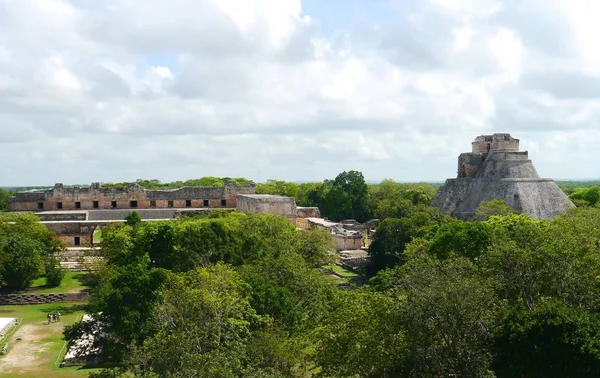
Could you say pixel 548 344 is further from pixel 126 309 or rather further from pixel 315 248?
pixel 315 248

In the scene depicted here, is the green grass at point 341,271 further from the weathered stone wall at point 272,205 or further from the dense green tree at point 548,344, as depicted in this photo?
the dense green tree at point 548,344

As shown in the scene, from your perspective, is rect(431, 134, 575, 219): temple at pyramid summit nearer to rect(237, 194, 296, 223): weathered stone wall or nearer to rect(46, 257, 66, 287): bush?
rect(237, 194, 296, 223): weathered stone wall

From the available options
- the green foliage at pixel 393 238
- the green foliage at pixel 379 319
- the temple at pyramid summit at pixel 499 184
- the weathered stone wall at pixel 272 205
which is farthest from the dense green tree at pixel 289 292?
the weathered stone wall at pixel 272 205

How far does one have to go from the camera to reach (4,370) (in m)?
18.4

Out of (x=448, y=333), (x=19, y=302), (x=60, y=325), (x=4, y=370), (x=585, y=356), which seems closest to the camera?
(x=585, y=356)

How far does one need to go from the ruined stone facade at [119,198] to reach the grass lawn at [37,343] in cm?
1871

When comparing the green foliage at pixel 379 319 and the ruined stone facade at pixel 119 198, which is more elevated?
the ruined stone facade at pixel 119 198

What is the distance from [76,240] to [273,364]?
27720 mm

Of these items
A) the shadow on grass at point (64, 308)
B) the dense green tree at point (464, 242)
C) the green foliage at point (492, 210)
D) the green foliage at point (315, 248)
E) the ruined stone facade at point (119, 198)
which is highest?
the ruined stone facade at point (119, 198)

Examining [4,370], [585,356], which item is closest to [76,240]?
[4,370]

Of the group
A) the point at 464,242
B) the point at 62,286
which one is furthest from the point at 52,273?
Result: the point at 464,242

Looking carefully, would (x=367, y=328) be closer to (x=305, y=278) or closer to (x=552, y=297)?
(x=552, y=297)

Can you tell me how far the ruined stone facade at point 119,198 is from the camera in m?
44.8

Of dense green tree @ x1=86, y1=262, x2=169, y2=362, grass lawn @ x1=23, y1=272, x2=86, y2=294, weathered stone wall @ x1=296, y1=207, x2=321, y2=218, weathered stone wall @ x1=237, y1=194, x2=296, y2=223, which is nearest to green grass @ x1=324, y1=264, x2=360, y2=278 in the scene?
weathered stone wall @ x1=237, y1=194, x2=296, y2=223
